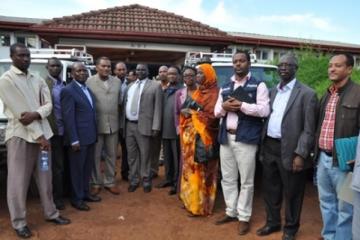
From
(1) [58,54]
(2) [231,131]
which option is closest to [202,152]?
(2) [231,131]

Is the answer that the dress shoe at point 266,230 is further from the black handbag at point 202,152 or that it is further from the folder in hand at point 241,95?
the folder in hand at point 241,95

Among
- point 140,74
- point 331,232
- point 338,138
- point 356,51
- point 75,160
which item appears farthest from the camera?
point 356,51

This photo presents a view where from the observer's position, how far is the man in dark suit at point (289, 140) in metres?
3.92

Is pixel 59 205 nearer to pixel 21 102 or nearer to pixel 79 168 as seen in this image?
pixel 79 168

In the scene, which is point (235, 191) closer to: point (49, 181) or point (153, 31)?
point (49, 181)

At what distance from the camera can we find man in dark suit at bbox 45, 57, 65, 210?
16.8ft

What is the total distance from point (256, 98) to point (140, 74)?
7.70 feet

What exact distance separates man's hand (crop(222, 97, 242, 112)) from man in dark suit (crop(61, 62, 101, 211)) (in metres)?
2.01

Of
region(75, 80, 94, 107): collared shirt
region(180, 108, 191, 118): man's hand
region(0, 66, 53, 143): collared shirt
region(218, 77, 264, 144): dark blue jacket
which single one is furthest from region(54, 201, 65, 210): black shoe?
region(218, 77, 264, 144): dark blue jacket

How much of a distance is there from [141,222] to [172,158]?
1.67 meters

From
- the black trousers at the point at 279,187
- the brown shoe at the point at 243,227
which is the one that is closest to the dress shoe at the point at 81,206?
the brown shoe at the point at 243,227

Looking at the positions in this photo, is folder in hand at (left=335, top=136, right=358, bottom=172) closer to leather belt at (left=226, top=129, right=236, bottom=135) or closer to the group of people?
the group of people

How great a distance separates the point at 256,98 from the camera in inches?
172

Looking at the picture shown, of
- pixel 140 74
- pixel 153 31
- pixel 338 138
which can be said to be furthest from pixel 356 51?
pixel 338 138
